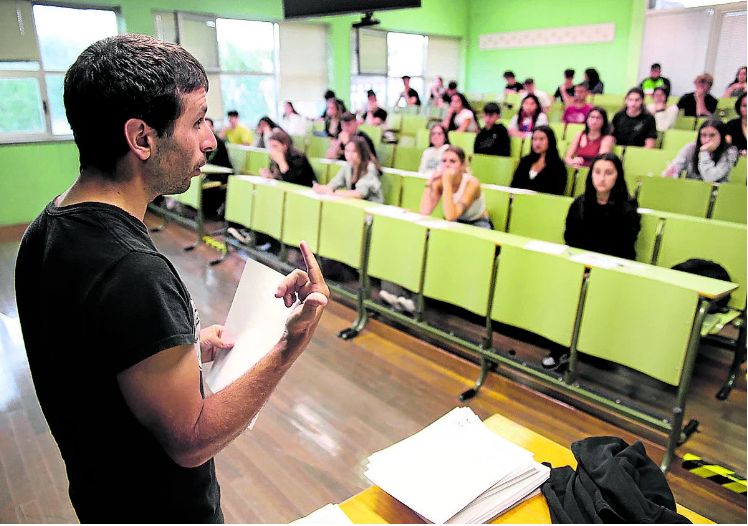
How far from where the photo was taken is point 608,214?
3055 millimetres

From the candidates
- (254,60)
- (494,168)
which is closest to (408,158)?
(494,168)

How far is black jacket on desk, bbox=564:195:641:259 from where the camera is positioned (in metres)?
3.05

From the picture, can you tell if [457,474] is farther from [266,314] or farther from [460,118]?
[460,118]

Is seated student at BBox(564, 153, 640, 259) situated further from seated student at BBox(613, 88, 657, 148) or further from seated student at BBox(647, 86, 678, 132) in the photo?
seated student at BBox(647, 86, 678, 132)

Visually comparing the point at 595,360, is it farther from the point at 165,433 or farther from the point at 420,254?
the point at 165,433

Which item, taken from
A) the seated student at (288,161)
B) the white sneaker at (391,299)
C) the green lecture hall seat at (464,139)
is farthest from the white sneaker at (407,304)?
the green lecture hall seat at (464,139)

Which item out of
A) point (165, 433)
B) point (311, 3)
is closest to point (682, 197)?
point (311, 3)

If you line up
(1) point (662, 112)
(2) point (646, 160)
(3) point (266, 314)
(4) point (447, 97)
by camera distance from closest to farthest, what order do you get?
1. (3) point (266, 314)
2. (2) point (646, 160)
3. (1) point (662, 112)
4. (4) point (447, 97)

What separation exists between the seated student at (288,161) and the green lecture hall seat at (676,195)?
8.86ft

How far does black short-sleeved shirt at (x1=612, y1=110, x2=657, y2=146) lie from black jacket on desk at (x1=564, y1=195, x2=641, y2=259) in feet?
8.59

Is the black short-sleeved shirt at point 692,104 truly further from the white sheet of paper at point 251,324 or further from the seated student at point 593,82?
the white sheet of paper at point 251,324

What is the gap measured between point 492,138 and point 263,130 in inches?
111

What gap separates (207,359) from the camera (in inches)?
41.1

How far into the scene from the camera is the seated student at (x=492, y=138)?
18.1 ft
